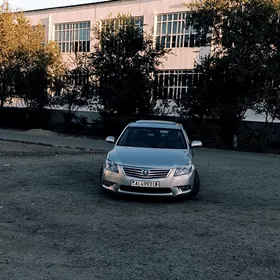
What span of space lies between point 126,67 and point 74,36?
21772mm

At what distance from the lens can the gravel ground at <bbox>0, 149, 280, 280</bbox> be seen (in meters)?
4.36

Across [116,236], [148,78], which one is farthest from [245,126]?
[116,236]

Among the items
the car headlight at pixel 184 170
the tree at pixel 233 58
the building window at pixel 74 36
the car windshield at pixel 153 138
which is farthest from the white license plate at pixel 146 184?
the building window at pixel 74 36

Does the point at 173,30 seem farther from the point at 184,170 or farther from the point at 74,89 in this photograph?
the point at 184,170

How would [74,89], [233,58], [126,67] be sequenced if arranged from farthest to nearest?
[74,89] < [126,67] < [233,58]

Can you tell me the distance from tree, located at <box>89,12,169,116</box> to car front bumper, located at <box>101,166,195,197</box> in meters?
15.0

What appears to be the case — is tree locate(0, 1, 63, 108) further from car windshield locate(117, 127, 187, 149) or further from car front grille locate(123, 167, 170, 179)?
car front grille locate(123, 167, 170, 179)

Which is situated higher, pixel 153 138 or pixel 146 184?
pixel 153 138

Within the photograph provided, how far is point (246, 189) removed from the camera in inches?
375

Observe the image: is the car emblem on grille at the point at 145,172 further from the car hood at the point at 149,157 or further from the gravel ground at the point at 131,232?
the gravel ground at the point at 131,232

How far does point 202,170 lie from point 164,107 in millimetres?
10692

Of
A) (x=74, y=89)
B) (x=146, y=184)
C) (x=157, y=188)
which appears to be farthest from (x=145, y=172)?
(x=74, y=89)

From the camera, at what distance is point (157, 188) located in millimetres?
7371

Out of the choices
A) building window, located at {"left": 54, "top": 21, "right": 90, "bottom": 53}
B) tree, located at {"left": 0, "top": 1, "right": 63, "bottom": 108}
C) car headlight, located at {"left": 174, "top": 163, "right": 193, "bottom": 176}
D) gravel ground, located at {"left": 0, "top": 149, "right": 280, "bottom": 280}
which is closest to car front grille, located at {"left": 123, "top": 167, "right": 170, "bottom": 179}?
car headlight, located at {"left": 174, "top": 163, "right": 193, "bottom": 176}
